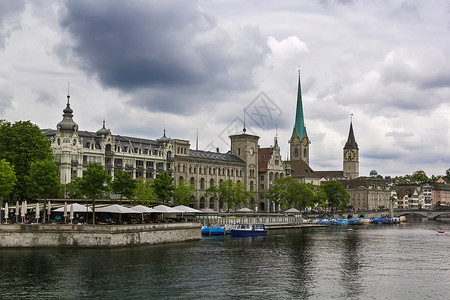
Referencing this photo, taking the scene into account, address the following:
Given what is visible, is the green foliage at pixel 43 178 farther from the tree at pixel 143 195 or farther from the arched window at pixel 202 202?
the arched window at pixel 202 202

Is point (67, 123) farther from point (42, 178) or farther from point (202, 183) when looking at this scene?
point (202, 183)

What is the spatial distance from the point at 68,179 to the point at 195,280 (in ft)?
274

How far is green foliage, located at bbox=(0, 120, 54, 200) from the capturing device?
96.1 m

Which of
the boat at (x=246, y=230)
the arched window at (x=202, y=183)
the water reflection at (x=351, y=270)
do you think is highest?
the arched window at (x=202, y=183)

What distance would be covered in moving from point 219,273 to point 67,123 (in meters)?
85.0

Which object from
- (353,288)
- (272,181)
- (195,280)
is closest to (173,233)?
(195,280)

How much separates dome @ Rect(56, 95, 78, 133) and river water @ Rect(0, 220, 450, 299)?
59851 mm

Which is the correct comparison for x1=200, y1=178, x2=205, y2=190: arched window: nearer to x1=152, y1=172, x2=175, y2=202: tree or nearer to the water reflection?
x1=152, y1=172, x2=175, y2=202: tree

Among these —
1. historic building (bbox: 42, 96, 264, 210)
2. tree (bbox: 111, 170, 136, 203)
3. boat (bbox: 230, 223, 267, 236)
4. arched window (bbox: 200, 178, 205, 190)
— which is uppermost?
historic building (bbox: 42, 96, 264, 210)

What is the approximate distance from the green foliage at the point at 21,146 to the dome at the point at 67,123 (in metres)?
34.3

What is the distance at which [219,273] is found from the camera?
58.0 meters

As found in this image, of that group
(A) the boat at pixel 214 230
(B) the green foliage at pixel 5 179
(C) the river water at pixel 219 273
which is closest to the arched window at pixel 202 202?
(A) the boat at pixel 214 230

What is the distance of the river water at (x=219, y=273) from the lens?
4809cm

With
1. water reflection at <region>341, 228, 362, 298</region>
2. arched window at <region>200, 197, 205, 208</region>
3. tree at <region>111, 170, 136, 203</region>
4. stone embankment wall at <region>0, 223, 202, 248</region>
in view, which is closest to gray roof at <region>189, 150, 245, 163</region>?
arched window at <region>200, 197, 205, 208</region>
